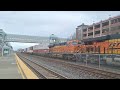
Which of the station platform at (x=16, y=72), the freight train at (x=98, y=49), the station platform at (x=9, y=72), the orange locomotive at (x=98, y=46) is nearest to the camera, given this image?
the station platform at (x=16, y=72)

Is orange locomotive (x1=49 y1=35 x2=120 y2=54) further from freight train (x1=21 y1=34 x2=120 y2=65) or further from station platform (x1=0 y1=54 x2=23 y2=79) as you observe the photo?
station platform (x1=0 y1=54 x2=23 y2=79)

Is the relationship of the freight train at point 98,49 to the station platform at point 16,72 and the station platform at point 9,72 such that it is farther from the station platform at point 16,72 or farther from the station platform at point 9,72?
the station platform at point 9,72

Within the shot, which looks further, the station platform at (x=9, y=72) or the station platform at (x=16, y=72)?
the station platform at (x=9, y=72)

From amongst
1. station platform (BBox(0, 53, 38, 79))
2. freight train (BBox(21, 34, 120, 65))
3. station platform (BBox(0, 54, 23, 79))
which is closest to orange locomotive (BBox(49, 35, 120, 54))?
freight train (BBox(21, 34, 120, 65))

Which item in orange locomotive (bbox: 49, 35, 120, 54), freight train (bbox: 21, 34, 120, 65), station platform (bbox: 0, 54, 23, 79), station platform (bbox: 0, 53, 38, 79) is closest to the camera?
station platform (bbox: 0, 53, 38, 79)

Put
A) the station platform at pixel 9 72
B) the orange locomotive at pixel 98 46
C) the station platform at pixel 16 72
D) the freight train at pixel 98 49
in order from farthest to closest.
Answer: the orange locomotive at pixel 98 46
the freight train at pixel 98 49
the station platform at pixel 9 72
the station platform at pixel 16 72

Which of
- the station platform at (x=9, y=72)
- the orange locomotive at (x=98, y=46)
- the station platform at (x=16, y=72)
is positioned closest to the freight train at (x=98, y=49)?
the orange locomotive at (x=98, y=46)

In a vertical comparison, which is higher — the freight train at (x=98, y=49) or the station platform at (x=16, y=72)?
the freight train at (x=98, y=49)

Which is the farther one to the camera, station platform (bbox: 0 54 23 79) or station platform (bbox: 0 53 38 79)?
station platform (bbox: 0 54 23 79)

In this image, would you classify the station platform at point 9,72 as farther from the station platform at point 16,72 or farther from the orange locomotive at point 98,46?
the orange locomotive at point 98,46
